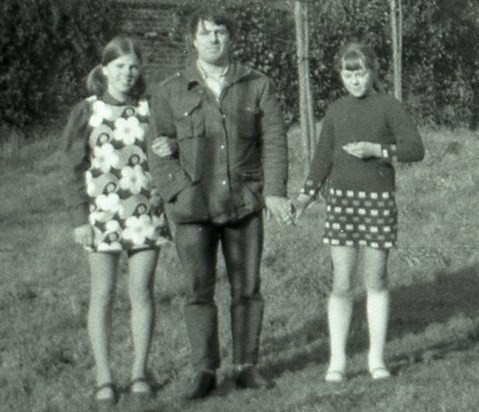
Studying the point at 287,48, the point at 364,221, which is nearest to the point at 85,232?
the point at 364,221

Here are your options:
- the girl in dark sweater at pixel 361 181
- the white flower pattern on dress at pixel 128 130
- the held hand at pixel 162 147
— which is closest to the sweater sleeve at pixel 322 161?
the girl in dark sweater at pixel 361 181

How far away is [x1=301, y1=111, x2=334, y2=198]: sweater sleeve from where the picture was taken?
6.22 m

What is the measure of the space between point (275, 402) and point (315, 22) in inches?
475

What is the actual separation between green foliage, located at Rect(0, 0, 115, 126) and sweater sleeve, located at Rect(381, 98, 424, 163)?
10.5 meters

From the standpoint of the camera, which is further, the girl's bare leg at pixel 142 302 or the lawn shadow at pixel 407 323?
the lawn shadow at pixel 407 323

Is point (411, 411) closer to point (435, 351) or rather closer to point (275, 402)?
point (275, 402)

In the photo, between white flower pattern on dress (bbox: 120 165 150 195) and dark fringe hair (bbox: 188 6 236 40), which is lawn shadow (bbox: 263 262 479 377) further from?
dark fringe hair (bbox: 188 6 236 40)

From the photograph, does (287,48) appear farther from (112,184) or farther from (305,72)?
(112,184)

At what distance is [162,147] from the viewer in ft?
19.3

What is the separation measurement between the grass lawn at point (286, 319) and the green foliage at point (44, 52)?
142 inches

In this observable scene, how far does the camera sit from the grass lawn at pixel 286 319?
6.03 m

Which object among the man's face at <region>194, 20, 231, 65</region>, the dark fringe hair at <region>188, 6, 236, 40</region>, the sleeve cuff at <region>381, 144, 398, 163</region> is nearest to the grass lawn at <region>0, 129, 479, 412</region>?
the sleeve cuff at <region>381, 144, 398, 163</region>

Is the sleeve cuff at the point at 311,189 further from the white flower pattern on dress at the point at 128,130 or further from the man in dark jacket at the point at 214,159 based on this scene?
the white flower pattern on dress at the point at 128,130

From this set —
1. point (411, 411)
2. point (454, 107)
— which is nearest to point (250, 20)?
point (454, 107)
